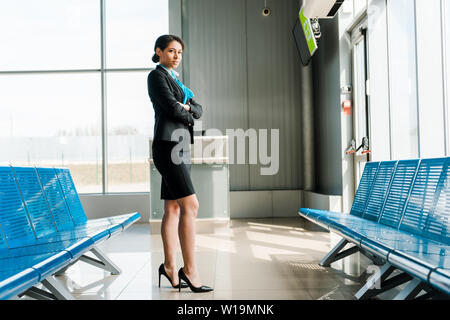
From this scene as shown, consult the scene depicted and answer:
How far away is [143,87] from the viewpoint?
6.50 metres

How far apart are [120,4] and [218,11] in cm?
172

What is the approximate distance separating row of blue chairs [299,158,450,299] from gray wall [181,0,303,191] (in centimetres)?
354

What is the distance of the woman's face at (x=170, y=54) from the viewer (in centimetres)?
230

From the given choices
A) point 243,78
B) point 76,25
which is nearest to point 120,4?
point 76,25

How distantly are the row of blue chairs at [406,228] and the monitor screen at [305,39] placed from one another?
7.58 feet

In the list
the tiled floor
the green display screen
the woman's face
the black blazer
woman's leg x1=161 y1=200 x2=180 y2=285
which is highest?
the green display screen

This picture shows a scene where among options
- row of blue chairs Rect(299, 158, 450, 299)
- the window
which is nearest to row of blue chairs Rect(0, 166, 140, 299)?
row of blue chairs Rect(299, 158, 450, 299)

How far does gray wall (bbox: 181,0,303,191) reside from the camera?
6332mm

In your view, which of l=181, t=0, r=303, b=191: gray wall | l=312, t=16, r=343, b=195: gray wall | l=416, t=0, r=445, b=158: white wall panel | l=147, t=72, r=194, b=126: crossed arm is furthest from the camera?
l=181, t=0, r=303, b=191: gray wall

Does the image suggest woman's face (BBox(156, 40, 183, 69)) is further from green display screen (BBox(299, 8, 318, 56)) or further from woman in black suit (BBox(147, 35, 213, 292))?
green display screen (BBox(299, 8, 318, 56))

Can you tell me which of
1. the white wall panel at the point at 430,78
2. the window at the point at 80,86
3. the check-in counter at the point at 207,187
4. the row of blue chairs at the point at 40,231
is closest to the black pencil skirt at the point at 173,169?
the row of blue chairs at the point at 40,231

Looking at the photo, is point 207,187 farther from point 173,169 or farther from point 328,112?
point 173,169

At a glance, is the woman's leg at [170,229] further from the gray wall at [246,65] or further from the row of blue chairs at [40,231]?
the gray wall at [246,65]

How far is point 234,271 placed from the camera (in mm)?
2793
